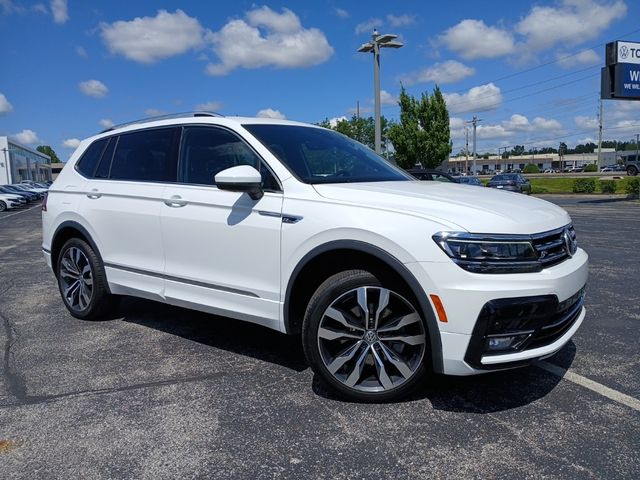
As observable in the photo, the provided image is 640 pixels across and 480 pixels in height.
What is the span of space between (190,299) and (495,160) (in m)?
163

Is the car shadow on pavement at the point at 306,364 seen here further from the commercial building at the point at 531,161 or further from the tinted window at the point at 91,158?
the commercial building at the point at 531,161

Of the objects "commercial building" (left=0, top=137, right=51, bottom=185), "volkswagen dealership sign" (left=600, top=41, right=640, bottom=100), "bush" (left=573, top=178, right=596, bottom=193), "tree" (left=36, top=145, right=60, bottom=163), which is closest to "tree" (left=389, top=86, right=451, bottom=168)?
"bush" (left=573, top=178, right=596, bottom=193)

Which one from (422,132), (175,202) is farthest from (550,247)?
(422,132)

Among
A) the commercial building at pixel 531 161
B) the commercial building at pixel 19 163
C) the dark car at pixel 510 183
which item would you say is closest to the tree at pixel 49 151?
the commercial building at pixel 19 163

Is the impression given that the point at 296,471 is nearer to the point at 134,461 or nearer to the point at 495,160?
the point at 134,461

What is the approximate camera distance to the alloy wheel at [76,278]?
514cm

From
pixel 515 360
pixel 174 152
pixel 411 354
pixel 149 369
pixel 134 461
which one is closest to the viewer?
pixel 134 461

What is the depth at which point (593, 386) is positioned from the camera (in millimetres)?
3502

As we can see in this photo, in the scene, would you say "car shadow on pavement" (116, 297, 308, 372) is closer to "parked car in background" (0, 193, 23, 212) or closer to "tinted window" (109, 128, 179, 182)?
"tinted window" (109, 128, 179, 182)

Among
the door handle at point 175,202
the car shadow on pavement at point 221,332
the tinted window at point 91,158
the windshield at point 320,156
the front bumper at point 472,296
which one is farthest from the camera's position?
the tinted window at point 91,158

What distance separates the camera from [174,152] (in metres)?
4.46

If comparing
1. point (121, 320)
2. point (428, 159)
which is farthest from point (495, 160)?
point (121, 320)

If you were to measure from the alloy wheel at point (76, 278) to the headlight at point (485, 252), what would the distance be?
356 centimetres

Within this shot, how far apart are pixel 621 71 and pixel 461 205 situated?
25187 mm
